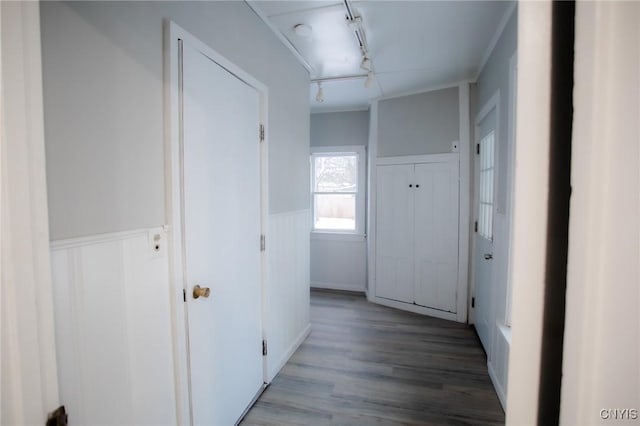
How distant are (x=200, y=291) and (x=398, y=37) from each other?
2301 millimetres

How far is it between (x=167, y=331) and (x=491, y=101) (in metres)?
2.80

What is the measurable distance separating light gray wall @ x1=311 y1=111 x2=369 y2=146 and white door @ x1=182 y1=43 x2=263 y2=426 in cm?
255

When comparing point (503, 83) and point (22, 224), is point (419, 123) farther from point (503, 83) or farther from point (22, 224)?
point (22, 224)

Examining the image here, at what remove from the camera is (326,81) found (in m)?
3.29

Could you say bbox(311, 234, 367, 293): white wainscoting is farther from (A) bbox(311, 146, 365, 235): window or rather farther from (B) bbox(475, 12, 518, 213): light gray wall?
(B) bbox(475, 12, 518, 213): light gray wall

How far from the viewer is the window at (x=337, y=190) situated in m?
4.45

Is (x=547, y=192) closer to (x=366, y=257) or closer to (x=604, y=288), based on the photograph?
(x=604, y=288)

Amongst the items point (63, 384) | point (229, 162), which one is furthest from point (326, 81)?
point (63, 384)

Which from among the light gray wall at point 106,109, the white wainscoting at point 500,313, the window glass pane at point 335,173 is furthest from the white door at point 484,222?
the light gray wall at point 106,109

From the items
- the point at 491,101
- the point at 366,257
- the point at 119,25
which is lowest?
the point at 366,257

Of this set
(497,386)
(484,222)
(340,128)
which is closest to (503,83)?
(484,222)

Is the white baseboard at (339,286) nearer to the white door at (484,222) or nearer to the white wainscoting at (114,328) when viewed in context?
the white door at (484,222)

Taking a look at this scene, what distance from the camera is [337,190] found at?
457cm

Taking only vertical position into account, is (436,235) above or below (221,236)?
below
